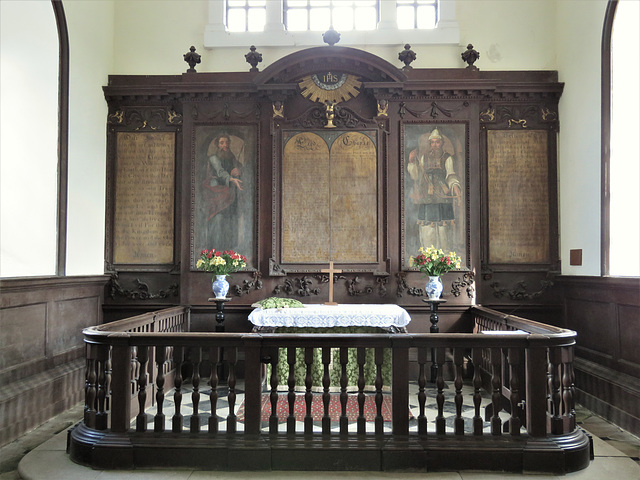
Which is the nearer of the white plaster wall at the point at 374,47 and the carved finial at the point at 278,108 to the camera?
the carved finial at the point at 278,108

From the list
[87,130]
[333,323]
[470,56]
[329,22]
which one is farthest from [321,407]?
[329,22]

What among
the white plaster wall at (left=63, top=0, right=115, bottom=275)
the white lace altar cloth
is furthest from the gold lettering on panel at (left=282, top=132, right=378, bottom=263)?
the white plaster wall at (left=63, top=0, right=115, bottom=275)

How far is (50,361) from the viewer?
587 centimetres

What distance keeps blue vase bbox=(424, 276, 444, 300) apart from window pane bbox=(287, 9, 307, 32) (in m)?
4.35

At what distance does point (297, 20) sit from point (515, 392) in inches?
251

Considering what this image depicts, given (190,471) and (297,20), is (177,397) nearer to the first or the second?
(190,471)

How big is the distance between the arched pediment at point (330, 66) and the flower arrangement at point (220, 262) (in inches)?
97.4

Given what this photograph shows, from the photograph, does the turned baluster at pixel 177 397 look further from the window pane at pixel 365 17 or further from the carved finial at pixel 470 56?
the window pane at pixel 365 17

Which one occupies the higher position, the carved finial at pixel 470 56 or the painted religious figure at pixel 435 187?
the carved finial at pixel 470 56

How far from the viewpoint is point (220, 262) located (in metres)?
6.70

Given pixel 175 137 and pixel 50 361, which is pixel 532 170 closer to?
pixel 175 137

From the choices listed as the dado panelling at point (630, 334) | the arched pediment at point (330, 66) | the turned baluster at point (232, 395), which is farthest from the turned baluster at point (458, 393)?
the arched pediment at point (330, 66)

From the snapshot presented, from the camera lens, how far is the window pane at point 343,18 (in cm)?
796

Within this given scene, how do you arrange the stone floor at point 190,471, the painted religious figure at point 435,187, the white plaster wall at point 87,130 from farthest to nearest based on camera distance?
the painted religious figure at point 435,187 < the white plaster wall at point 87,130 < the stone floor at point 190,471
